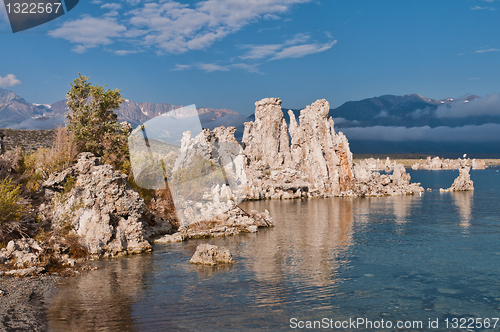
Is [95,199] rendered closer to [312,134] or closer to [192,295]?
[192,295]

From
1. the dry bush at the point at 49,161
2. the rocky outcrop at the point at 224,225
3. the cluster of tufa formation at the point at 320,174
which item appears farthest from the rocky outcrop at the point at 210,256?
the cluster of tufa formation at the point at 320,174

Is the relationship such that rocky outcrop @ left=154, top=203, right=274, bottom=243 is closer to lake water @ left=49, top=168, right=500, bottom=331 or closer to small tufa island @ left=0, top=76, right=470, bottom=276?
small tufa island @ left=0, top=76, right=470, bottom=276

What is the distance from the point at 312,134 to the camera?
108 metres

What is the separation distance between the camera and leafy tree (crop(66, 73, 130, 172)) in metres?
37.6

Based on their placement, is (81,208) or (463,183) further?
(463,183)

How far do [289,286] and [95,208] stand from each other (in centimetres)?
1582

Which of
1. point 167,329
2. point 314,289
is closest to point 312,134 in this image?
point 314,289

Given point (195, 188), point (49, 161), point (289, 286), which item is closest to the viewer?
point (289, 286)

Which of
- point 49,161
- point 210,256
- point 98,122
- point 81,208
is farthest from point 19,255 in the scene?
point 98,122

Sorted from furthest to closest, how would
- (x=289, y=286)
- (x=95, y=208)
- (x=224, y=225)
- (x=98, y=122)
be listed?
(x=224, y=225)
(x=98, y=122)
(x=95, y=208)
(x=289, y=286)

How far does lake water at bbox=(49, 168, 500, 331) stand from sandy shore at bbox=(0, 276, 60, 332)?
564 millimetres

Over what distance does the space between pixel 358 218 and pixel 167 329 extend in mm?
43056

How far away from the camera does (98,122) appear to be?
128ft

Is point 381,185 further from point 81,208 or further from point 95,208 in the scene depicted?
point 81,208
